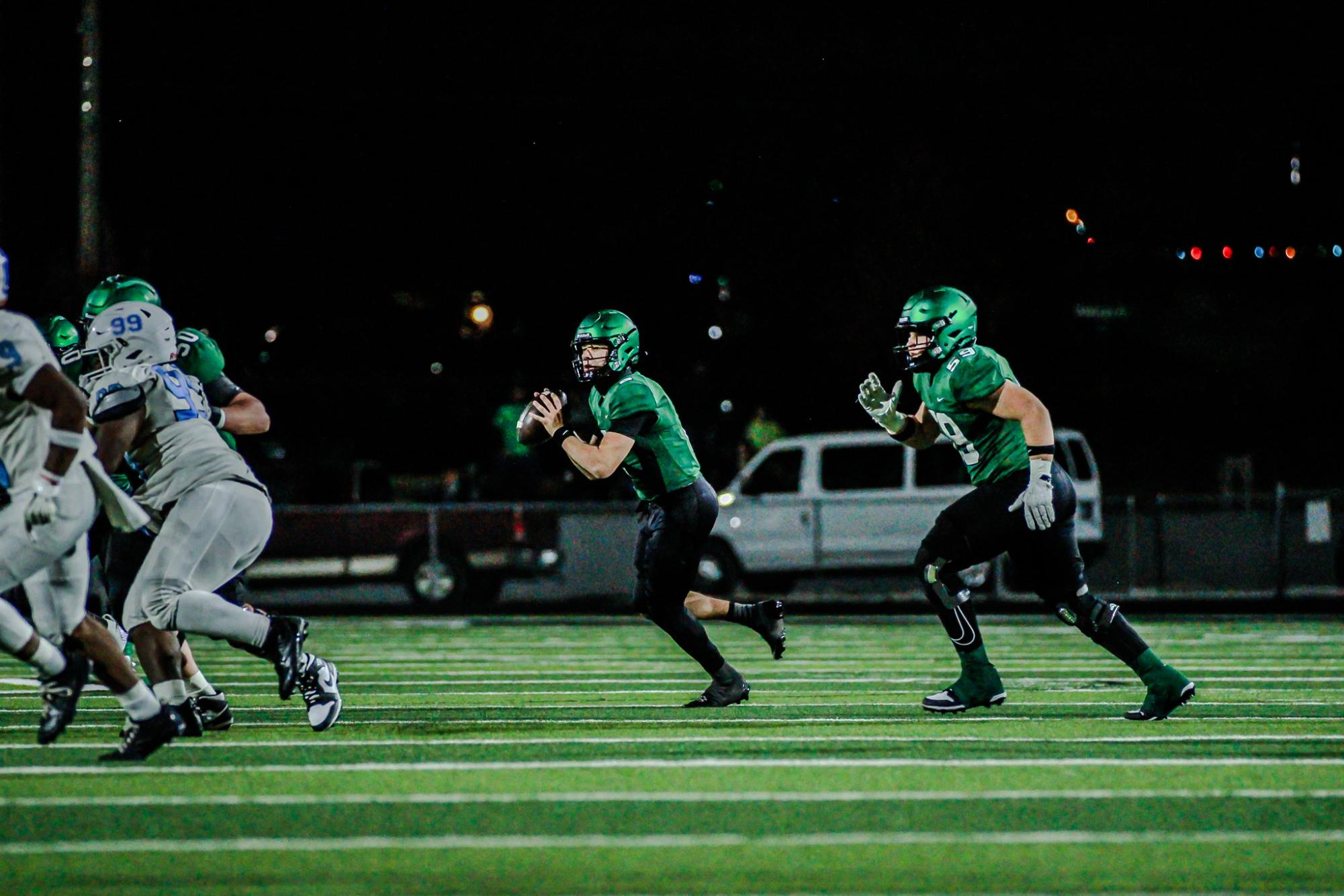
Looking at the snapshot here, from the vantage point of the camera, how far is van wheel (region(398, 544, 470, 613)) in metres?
20.2

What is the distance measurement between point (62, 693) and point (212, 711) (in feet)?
4.15

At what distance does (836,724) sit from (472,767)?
2.11 metres

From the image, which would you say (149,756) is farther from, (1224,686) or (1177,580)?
(1177,580)

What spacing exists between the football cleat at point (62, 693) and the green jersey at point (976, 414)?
3935mm

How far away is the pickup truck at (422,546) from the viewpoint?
1992cm

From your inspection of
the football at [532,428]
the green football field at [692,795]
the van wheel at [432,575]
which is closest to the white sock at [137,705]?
the green football field at [692,795]

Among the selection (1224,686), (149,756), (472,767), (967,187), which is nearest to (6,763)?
(149,756)

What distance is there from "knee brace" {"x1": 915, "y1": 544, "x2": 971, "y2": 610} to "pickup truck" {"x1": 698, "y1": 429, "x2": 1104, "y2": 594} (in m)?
11.0

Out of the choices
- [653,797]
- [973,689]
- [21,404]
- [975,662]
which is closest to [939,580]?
[975,662]

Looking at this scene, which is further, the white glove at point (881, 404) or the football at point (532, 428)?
the white glove at point (881, 404)

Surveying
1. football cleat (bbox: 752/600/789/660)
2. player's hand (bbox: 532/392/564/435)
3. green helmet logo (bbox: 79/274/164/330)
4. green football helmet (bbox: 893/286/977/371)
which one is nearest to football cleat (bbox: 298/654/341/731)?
player's hand (bbox: 532/392/564/435)

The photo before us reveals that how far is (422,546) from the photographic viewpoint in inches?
795

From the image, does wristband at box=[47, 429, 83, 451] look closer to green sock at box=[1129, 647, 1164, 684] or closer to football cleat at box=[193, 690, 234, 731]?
football cleat at box=[193, 690, 234, 731]

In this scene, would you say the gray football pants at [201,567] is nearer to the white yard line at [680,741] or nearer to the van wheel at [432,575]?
the white yard line at [680,741]
